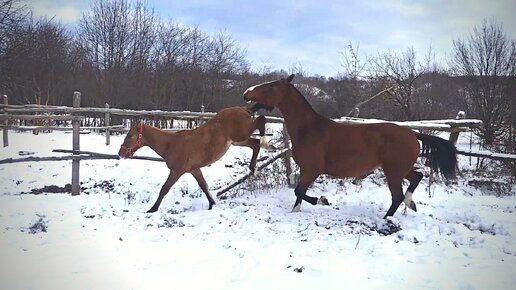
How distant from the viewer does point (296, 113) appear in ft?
15.6

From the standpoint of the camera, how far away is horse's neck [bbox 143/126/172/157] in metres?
5.50

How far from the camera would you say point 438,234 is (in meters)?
3.93

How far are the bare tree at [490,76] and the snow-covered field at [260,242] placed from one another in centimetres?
125

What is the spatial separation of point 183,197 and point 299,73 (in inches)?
209

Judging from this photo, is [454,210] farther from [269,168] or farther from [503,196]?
[269,168]

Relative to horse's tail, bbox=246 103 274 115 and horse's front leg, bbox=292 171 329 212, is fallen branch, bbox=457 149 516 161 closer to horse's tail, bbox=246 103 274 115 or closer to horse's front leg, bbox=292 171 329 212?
horse's front leg, bbox=292 171 329 212

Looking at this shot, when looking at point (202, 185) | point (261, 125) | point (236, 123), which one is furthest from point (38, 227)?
point (261, 125)

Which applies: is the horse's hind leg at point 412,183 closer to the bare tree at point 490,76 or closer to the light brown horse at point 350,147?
the light brown horse at point 350,147

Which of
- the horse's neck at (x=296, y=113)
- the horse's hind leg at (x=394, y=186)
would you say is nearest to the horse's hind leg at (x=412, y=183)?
the horse's hind leg at (x=394, y=186)

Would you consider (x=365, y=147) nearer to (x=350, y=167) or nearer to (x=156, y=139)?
(x=350, y=167)

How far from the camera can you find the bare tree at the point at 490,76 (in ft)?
8.63

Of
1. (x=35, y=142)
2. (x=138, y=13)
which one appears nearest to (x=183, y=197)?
(x=138, y=13)

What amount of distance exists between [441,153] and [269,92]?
7.30 feet

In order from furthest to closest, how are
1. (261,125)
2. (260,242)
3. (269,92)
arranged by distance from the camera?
(261,125) < (269,92) < (260,242)
